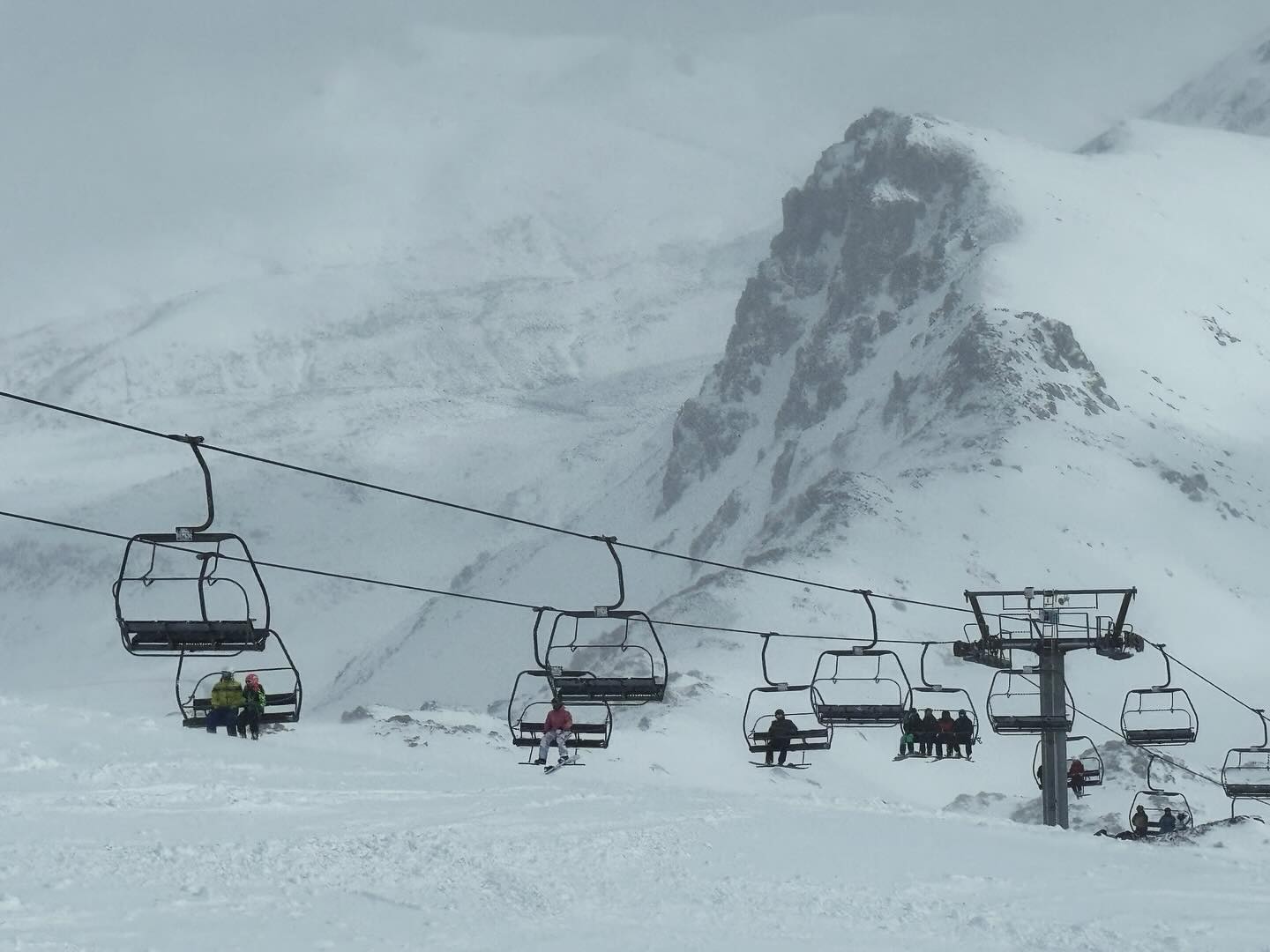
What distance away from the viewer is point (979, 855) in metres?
29.2

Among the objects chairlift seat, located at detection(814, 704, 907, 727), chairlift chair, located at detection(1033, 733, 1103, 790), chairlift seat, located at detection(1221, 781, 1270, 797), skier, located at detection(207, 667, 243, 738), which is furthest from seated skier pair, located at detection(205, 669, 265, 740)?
chairlift seat, located at detection(1221, 781, 1270, 797)

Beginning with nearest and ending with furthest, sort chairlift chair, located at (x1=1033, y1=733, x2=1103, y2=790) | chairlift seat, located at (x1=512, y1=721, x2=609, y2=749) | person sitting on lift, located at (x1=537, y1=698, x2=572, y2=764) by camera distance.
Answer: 1. chairlift seat, located at (x1=512, y1=721, x2=609, y2=749)
2. person sitting on lift, located at (x1=537, y1=698, x2=572, y2=764)
3. chairlift chair, located at (x1=1033, y1=733, x2=1103, y2=790)

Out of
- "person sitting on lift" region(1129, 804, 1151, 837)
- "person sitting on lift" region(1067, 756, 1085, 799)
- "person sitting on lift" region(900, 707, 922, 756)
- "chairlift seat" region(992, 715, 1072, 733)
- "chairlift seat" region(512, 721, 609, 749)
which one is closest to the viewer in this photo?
"chairlift seat" region(512, 721, 609, 749)

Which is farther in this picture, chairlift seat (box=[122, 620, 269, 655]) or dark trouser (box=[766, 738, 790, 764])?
dark trouser (box=[766, 738, 790, 764])

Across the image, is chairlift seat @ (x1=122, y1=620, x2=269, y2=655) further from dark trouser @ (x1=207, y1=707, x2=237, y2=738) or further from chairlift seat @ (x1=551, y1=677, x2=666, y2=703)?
dark trouser @ (x1=207, y1=707, x2=237, y2=738)

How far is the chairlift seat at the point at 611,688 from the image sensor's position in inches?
1005

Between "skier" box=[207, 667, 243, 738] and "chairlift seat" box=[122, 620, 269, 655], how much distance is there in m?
12.8

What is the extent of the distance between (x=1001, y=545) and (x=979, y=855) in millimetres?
118646

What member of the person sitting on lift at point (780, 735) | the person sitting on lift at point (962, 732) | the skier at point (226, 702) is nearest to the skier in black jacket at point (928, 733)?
the person sitting on lift at point (962, 732)

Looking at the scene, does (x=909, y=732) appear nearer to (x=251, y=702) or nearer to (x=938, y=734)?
(x=938, y=734)

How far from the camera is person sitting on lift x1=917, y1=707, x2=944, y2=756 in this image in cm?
3631

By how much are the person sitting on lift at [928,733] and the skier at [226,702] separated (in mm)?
13117

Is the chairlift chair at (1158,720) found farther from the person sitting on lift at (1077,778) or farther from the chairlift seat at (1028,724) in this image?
the person sitting on lift at (1077,778)

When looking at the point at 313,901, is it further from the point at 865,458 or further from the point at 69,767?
the point at 865,458
